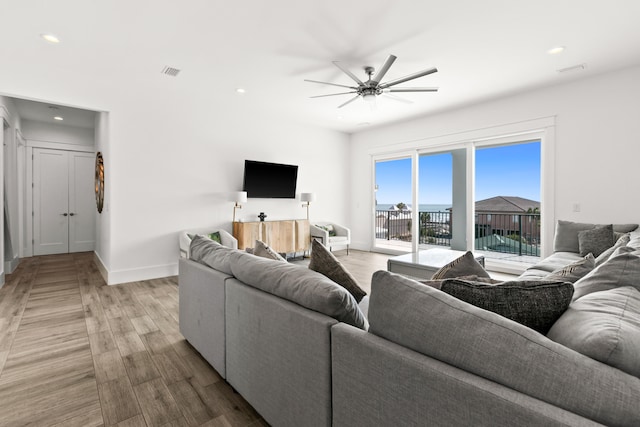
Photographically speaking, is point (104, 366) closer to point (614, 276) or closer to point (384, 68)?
point (614, 276)

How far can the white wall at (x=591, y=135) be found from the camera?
3834 mm

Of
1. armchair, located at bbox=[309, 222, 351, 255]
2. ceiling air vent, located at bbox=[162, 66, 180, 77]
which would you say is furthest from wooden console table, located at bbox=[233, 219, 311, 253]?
Result: ceiling air vent, located at bbox=[162, 66, 180, 77]

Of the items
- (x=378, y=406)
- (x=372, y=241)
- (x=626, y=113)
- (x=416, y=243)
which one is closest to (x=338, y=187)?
(x=372, y=241)

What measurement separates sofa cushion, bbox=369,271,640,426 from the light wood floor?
109 centimetres

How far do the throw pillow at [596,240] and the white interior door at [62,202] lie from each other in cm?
867

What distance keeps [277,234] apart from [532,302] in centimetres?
496

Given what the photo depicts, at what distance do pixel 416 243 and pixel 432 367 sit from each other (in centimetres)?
566

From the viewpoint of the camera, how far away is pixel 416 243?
247 inches

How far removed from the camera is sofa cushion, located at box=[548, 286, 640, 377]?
705mm

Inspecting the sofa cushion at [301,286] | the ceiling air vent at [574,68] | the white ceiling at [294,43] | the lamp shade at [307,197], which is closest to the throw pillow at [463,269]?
the sofa cushion at [301,286]

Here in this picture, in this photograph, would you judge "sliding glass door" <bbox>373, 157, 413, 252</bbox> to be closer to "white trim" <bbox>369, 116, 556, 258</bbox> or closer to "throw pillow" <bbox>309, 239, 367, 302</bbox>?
"white trim" <bbox>369, 116, 556, 258</bbox>

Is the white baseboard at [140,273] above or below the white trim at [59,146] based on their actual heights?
below

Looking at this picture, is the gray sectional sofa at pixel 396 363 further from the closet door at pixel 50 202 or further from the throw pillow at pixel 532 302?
the closet door at pixel 50 202

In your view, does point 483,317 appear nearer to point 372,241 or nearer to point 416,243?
point 416,243
